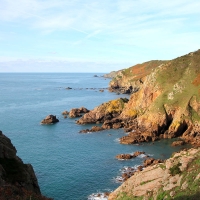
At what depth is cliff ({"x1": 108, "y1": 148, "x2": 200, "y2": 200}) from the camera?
34.7 metres

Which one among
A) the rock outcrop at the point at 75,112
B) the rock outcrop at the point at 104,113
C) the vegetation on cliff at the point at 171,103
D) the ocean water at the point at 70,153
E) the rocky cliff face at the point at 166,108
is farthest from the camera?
the rock outcrop at the point at 75,112

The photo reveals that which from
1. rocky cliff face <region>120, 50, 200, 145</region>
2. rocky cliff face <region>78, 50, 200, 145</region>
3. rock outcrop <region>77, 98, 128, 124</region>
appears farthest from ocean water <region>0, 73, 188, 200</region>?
rocky cliff face <region>120, 50, 200, 145</region>

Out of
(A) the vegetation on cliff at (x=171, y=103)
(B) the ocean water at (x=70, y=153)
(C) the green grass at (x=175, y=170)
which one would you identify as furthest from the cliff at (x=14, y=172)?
(A) the vegetation on cliff at (x=171, y=103)

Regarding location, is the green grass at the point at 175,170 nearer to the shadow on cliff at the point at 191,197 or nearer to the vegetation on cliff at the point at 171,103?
the shadow on cliff at the point at 191,197

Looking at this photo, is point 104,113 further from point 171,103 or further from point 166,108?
point 171,103

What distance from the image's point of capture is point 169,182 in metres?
37.8

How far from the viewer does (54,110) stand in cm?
13388

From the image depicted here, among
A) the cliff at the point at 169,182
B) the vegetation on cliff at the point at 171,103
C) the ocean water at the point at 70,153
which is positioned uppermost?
the vegetation on cliff at the point at 171,103

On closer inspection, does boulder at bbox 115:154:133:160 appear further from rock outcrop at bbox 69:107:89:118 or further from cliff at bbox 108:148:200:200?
rock outcrop at bbox 69:107:89:118

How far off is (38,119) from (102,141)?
40.4 meters

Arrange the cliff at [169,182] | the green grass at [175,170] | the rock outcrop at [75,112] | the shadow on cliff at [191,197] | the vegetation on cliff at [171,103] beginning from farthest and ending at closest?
the rock outcrop at [75,112] < the vegetation on cliff at [171,103] < the green grass at [175,170] < the cliff at [169,182] < the shadow on cliff at [191,197]

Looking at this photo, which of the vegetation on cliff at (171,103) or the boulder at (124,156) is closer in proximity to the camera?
the boulder at (124,156)

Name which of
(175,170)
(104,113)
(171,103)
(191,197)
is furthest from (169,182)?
(104,113)

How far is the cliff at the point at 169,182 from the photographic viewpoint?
114 feet
